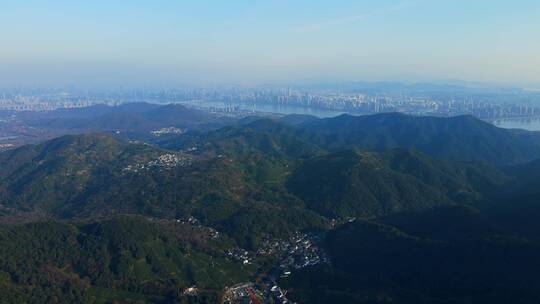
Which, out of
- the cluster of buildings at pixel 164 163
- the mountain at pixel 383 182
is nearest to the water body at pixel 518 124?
the mountain at pixel 383 182

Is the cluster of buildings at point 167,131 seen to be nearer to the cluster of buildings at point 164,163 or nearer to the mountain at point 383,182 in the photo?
the cluster of buildings at point 164,163

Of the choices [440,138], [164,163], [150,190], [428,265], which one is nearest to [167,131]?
[164,163]

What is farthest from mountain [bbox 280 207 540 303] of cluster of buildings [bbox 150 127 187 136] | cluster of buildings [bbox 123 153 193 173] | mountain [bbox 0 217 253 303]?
cluster of buildings [bbox 150 127 187 136]

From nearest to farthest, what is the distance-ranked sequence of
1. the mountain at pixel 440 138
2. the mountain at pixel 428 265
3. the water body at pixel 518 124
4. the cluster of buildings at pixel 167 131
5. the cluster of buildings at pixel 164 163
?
the mountain at pixel 428 265 < the cluster of buildings at pixel 164 163 < the mountain at pixel 440 138 < the cluster of buildings at pixel 167 131 < the water body at pixel 518 124

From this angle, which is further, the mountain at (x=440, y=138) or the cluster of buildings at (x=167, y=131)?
the cluster of buildings at (x=167, y=131)

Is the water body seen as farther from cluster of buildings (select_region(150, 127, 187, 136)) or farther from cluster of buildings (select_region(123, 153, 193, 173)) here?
cluster of buildings (select_region(123, 153, 193, 173))

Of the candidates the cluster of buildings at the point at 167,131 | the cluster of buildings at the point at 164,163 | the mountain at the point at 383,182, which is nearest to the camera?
the mountain at the point at 383,182

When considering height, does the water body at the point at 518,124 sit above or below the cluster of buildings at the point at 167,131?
above

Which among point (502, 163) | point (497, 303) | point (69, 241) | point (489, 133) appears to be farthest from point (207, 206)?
point (489, 133)
